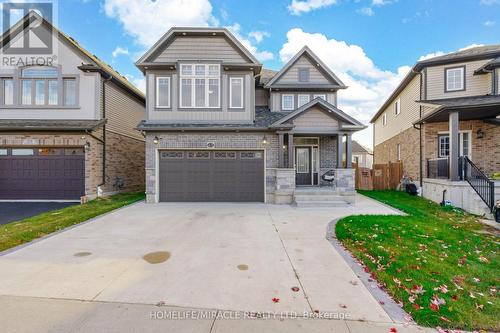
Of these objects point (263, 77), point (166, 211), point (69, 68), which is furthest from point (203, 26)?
point (166, 211)

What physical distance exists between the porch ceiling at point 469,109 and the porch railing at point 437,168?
2.18m

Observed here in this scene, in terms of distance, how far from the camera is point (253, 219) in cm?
761

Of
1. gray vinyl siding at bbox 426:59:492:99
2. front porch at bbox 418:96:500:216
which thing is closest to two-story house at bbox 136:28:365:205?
front porch at bbox 418:96:500:216

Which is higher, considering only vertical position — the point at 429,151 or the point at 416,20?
the point at 416,20

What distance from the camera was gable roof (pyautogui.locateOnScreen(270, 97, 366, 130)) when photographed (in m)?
10.1

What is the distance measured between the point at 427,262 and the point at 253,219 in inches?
184

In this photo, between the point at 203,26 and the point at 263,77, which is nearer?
the point at 203,26

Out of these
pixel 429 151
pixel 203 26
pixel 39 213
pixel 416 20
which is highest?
pixel 416 20

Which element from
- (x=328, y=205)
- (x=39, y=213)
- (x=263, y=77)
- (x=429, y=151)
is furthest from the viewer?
(x=263, y=77)

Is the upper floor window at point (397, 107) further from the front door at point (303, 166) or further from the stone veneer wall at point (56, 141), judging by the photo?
the stone veneer wall at point (56, 141)

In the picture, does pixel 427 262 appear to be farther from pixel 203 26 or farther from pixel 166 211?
pixel 203 26

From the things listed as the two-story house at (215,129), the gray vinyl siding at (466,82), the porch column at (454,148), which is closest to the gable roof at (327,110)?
the two-story house at (215,129)

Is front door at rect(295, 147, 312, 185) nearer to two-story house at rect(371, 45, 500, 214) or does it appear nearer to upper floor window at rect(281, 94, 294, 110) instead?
upper floor window at rect(281, 94, 294, 110)

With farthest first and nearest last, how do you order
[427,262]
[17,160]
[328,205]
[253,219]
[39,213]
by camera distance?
[17,160], [328,205], [39,213], [253,219], [427,262]
